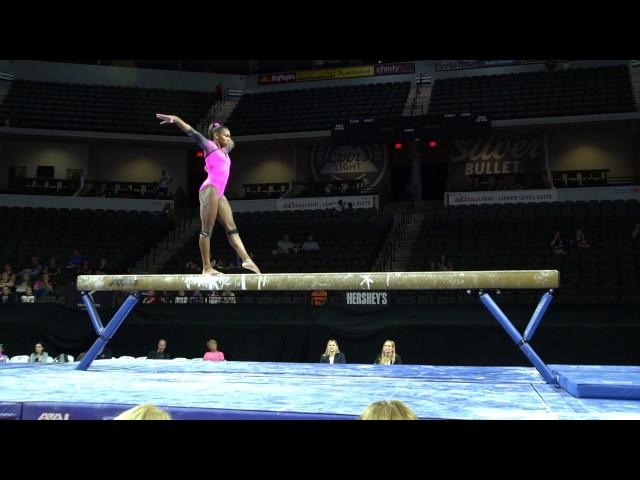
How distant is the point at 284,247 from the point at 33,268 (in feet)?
19.5

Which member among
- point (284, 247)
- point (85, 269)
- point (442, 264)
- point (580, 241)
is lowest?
point (85, 269)

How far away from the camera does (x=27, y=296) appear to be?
39.5ft

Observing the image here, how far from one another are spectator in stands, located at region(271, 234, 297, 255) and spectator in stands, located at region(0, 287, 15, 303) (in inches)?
233

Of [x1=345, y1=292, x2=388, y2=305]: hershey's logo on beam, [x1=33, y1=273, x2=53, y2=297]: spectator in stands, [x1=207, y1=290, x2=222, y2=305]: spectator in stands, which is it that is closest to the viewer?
[x1=345, y1=292, x2=388, y2=305]: hershey's logo on beam

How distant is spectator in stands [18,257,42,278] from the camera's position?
13.7m

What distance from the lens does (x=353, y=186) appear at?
2108cm

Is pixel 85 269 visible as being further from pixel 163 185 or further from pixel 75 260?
pixel 163 185

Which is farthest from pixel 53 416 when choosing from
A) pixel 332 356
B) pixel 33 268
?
pixel 33 268

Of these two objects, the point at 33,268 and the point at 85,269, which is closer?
the point at 85,269

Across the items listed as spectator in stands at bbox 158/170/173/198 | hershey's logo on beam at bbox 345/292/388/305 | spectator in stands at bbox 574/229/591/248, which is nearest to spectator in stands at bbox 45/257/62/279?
spectator in stands at bbox 158/170/173/198

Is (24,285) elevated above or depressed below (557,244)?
below

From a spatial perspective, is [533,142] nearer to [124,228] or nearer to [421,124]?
[421,124]

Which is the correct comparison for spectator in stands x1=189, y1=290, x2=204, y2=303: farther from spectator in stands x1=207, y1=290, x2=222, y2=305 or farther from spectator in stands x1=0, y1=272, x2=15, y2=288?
spectator in stands x1=0, y1=272, x2=15, y2=288
